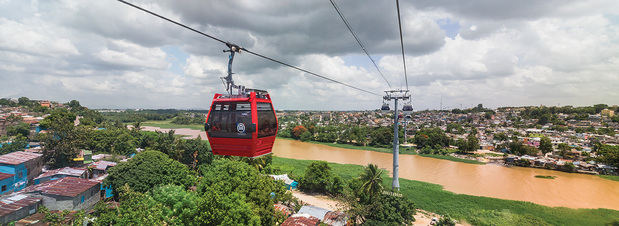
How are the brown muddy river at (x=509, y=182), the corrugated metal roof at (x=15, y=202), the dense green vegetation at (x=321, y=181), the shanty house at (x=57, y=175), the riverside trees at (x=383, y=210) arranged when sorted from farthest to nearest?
the brown muddy river at (x=509, y=182) → the dense green vegetation at (x=321, y=181) → the shanty house at (x=57, y=175) → the riverside trees at (x=383, y=210) → the corrugated metal roof at (x=15, y=202)

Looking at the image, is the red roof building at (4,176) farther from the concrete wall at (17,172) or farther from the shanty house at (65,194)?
the shanty house at (65,194)

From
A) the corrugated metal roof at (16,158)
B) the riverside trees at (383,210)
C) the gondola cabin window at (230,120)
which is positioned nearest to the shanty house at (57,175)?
the corrugated metal roof at (16,158)

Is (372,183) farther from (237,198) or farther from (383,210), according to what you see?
(237,198)

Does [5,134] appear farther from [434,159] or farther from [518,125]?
[518,125]

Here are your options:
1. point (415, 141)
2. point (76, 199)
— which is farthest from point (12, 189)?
point (415, 141)

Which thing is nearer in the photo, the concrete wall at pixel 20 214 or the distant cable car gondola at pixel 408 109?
the concrete wall at pixel 20 214
